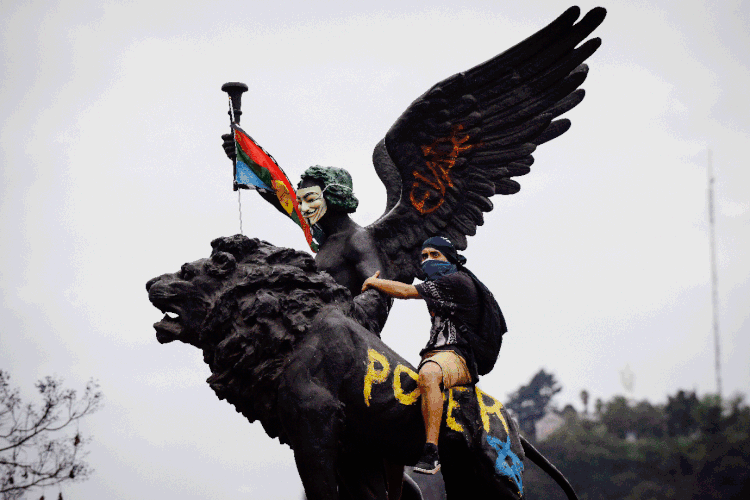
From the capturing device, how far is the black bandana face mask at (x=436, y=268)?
22.8 ft

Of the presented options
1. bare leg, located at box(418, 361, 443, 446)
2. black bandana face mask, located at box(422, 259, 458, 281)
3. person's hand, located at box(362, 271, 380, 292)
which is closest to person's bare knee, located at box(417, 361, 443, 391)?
bare leg, located at box(418, 361, 443, 446)

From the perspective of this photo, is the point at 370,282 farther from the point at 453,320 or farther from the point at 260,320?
the point at 260,320

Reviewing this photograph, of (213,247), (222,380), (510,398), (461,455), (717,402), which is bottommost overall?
(461,455)

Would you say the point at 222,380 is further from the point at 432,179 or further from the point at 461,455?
→ the point at 432,179

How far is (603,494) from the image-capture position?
43031 mm

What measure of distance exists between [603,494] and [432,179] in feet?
123

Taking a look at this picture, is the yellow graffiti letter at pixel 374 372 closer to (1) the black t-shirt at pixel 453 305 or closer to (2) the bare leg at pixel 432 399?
(2) the bare leg at pixel 432 399

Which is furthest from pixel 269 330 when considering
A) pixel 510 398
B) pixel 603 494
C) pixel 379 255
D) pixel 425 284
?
pixel 510 398

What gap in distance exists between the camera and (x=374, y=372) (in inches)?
260

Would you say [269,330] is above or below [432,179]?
below

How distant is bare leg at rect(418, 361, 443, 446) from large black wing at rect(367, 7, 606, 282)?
5.54 feet

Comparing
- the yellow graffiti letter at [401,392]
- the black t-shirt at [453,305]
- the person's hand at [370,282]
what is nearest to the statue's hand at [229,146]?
the person's hand at [370,282]

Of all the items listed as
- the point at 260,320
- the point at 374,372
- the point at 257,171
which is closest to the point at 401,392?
the point at 374,372

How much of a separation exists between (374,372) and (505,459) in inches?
38.5
